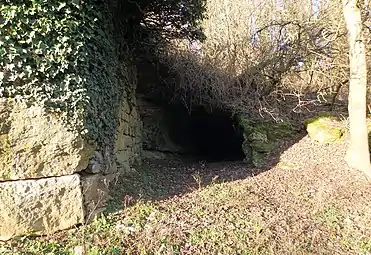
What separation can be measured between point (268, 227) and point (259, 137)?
4.08 meters

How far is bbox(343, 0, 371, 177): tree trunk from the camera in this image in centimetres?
571

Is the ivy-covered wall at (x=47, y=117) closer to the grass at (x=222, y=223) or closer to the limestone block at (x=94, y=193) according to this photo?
the limestone block at (x=94, y=193)

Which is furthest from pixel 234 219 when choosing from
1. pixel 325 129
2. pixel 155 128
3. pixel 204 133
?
pixel 204 133

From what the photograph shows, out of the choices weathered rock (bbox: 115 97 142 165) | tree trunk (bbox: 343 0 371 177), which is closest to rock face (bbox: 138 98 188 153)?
weathered rock (bbox: 115 97 142 165)

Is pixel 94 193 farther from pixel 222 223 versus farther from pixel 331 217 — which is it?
pixel 331 217

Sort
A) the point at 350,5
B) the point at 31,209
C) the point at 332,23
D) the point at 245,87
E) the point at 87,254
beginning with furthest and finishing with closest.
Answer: the point at 245,87 → the point at 332,23 → the point at 350,5 → the point at 31,209 → the point at 87,254

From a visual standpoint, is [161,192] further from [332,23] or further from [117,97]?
[332,23]

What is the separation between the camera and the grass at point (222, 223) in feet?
10.7

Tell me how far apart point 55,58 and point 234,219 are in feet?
9.86

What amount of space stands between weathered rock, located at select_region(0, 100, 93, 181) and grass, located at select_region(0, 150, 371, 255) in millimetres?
757

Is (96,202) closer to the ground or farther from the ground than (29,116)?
closer to the ground

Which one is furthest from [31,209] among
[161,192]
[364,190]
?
[364,190]

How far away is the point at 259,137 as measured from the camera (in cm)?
759

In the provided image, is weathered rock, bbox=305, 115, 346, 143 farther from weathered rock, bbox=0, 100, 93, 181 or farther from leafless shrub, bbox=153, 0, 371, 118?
weathered rock, bbox=0, 100, 93, 181
